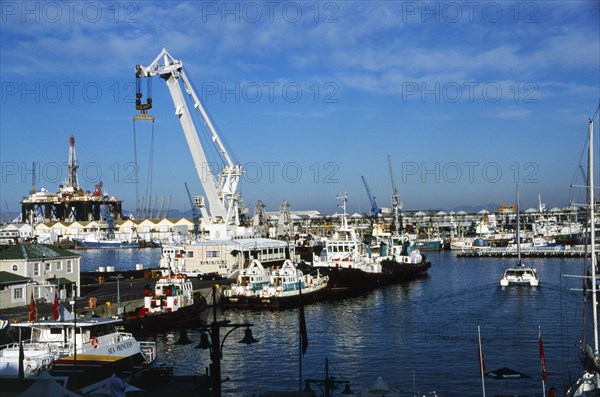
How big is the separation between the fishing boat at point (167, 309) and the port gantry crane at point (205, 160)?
→ 27.9m

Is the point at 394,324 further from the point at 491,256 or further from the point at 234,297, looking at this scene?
the point at 491,256

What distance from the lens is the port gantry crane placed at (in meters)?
64.2

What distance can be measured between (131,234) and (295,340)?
131 meters

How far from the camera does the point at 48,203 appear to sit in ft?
568

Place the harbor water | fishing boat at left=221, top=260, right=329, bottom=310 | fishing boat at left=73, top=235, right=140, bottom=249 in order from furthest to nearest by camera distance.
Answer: fishing boat at left=73, top=235, right=140, bottom=249
fishing boat at left=221, top=260, right=329, bottom=310
the harbor water

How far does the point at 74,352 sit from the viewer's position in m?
20.6

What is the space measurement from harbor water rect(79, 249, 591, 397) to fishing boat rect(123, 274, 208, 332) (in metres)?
0.92

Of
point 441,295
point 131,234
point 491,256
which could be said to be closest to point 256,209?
point 491,256

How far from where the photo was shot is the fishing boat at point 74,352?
2083 cm

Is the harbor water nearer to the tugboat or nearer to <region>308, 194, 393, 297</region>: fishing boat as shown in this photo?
→ <region>308, 194, 393, 297</region>: fishing boat

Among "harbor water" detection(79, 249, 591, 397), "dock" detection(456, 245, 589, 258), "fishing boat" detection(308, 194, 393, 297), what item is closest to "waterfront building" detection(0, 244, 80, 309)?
"harbor water" detection(79, 249, 591, 397)

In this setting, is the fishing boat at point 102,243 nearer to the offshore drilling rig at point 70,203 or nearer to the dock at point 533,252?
the offshore drilling rig at point 70,203

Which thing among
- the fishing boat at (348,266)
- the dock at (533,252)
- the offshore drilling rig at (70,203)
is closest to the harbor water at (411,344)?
the fishing boat at (348,266)

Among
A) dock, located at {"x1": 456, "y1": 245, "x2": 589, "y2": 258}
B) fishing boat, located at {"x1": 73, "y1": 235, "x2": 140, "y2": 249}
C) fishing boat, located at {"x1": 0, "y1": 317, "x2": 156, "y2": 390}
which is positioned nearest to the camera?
fishing boat, located at {"x1": 0, "y1": 317, "x2": 156, "y2": 390}
